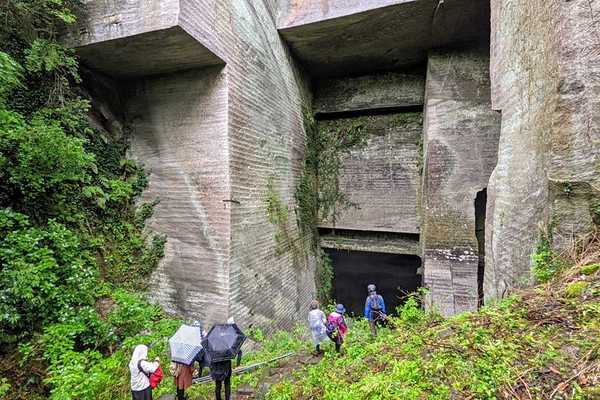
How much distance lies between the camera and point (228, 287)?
390 centimetres

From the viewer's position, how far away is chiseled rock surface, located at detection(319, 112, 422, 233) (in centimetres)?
659

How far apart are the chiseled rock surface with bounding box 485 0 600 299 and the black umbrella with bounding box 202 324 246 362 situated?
2.75 metres

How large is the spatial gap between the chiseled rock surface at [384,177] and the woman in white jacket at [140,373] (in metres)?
5.52

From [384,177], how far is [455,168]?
1.76m

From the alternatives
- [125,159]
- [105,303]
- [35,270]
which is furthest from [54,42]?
[105,303]

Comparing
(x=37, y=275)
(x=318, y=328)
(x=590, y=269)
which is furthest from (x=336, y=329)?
(x=37, y=275)

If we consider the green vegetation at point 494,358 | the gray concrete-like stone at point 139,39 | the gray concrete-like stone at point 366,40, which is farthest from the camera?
the gray concrete-like stone at point 366,40

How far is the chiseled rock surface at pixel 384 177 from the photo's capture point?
6590 millimetres

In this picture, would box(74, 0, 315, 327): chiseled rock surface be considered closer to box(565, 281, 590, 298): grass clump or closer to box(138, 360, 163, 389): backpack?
box(138, 360, 163, 389): backpack

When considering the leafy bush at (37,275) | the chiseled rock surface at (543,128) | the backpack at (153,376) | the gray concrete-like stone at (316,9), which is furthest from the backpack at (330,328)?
the gray concrete-like stone at (316,9)

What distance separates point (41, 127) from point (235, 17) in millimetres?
2945

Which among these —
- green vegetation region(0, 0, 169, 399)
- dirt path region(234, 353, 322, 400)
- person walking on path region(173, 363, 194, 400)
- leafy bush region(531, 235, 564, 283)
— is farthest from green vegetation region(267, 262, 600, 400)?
green vegetation region(0, 0, 169, 399)

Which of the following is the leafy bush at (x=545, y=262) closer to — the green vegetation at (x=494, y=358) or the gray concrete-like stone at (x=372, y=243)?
the green vegetation at (x=494, y=358)

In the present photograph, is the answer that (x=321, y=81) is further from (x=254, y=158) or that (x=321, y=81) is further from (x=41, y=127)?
(x=41, y=127)
